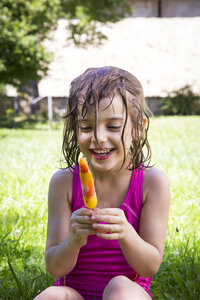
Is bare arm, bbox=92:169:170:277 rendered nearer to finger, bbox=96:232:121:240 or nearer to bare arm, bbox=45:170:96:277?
finger, bbox=96:232:121:240

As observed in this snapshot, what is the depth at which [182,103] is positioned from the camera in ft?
63.9

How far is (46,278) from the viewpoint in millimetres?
2344

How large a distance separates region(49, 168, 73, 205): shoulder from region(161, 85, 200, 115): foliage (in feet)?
58.0

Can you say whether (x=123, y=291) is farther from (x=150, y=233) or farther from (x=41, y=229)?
(x=41, y=229)

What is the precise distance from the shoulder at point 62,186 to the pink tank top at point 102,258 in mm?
32

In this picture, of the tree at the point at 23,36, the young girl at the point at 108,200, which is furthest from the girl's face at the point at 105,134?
the tree at the point at 23,36

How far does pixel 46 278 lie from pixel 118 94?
122cm

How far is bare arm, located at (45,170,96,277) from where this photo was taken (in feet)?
5.41

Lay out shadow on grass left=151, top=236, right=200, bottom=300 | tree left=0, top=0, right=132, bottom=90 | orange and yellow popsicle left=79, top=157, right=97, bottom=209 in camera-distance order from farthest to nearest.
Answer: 1. tree left=0, top=0, right=132, bottom=90
2. shadow on grass left=151, top=236, right=200, bottom=300
3. orange and yellow popsicle left=79, top=157, right=97, bottom=209

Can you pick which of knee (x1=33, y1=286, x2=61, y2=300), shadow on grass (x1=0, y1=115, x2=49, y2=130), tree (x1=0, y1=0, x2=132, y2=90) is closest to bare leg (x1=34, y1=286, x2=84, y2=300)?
knee (x1=33, y1=286, x2=61, y2=300)

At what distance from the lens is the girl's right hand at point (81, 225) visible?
5.04ft

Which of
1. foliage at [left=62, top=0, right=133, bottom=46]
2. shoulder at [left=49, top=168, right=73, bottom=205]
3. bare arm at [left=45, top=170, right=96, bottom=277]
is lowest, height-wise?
bare arm at [left=45, top=170, right=96, bottom=277]

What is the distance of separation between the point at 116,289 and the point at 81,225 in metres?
0.29

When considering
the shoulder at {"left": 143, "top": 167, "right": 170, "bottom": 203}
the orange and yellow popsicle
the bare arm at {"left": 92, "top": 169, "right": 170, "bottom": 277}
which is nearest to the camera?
the orange and yellow popsicle
